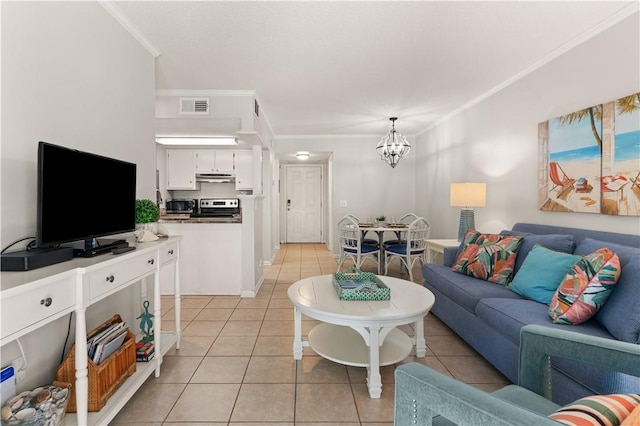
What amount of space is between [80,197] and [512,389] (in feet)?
6.97

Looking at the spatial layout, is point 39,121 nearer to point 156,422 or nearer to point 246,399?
point 156,422

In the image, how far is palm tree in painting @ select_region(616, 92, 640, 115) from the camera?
2035 millimetres

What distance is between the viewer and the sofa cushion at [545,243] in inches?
Result: 89.6

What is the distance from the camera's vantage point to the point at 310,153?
20.7ft

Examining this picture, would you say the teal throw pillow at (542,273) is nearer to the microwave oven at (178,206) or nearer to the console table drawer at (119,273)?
the console table drawer at (119,273)

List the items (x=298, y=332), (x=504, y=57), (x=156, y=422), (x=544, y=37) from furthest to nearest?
(x=504, y=57) < (x=544, y=37) < (x=298, y=332) < (x=156, y=422)

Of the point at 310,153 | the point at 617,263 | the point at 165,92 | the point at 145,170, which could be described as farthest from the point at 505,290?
the point at 310,153

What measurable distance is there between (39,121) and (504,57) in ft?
11.4

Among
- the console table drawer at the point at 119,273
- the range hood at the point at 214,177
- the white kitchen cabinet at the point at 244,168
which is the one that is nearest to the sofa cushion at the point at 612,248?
the console table drawer at the point at 119,273

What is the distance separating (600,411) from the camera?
27.7 inches

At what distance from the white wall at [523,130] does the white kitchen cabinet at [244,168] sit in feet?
11.4

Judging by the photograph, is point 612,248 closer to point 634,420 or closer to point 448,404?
point 634,420

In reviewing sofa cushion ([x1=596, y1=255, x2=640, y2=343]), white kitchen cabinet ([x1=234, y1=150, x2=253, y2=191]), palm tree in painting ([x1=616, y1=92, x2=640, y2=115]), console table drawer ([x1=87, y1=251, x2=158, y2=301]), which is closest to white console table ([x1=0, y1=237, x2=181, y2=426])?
console table drawer ([x1=87, y1=251, x2=158, y2=301])

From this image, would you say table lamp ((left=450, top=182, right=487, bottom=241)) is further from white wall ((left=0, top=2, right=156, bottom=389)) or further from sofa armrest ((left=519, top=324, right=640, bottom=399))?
white wall ((left=0, top=2, right=156, bottom=389))
